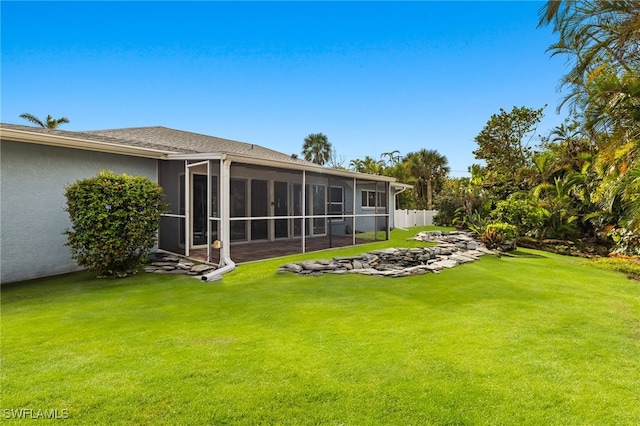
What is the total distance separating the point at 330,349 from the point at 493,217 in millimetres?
13521

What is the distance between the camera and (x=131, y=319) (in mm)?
4512

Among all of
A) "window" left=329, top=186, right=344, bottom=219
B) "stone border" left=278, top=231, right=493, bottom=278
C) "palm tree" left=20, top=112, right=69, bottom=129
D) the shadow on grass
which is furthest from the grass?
"palm tree" left=20, top=112, right=69, bottom=129

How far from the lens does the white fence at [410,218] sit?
22.2m

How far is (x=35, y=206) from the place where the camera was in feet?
23.6

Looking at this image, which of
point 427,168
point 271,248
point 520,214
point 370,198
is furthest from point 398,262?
point 427,168

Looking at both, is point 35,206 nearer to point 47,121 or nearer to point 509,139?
point 509,139

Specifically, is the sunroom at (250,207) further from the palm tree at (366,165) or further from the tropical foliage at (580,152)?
the palm tree at (366,165)

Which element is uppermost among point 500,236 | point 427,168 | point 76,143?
point 427,168

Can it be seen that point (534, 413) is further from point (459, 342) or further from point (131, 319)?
point (131, 319)

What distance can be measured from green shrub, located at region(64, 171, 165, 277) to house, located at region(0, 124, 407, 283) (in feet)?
3.18

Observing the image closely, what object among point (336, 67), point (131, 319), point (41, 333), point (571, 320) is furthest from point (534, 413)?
point (336, 67)

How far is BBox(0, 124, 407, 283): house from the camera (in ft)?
22.8

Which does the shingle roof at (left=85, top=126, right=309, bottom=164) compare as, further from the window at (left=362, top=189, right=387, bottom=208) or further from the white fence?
the white fence

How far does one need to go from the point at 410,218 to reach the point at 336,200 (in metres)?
11.3
